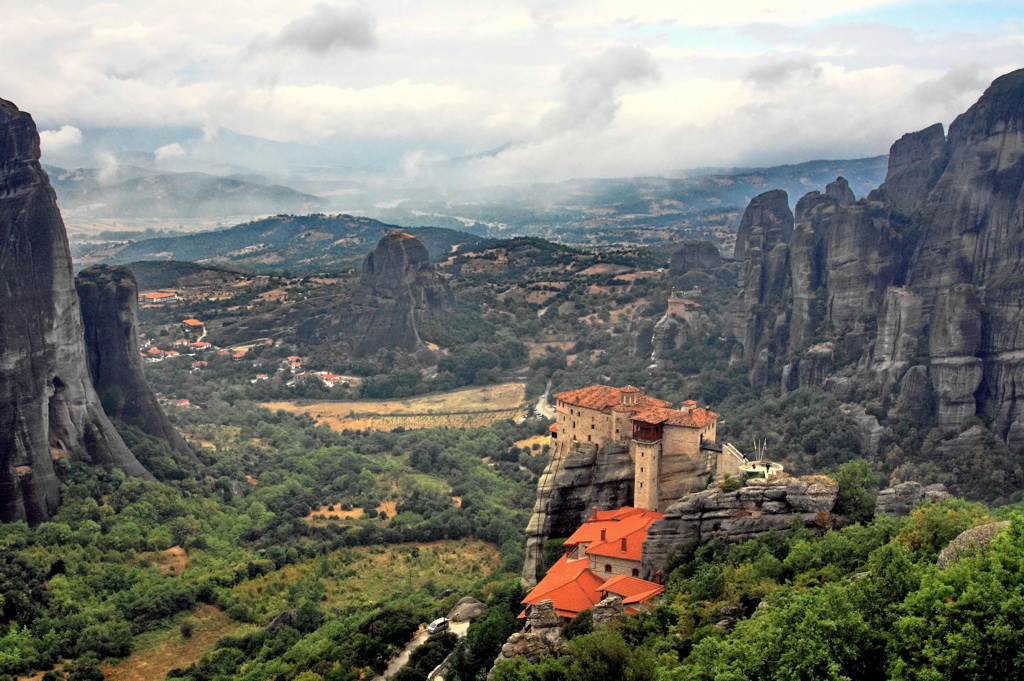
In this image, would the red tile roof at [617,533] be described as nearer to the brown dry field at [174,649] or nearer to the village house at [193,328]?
the brown dry field at [174,649]

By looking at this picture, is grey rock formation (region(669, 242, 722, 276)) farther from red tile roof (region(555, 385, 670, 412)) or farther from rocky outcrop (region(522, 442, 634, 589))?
rocky outcrop (region(522, 442, 634, 589))

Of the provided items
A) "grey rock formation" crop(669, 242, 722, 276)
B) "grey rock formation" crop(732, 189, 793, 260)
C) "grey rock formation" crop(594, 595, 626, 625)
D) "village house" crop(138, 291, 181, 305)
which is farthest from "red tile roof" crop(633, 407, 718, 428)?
"village house" crop(138, 291, 181, 305)

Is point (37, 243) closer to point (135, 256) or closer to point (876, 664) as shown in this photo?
point (876, 664)

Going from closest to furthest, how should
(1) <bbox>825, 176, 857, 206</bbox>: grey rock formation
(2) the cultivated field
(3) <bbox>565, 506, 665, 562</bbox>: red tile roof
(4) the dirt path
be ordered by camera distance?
(3) <bbox>565, 506, 665, 562</bbox>: red tile roof, (4) the dirt path, (2) the cultivated field, (1) <bbox>825, 176, 857, 206</bbox>: grey rock formation

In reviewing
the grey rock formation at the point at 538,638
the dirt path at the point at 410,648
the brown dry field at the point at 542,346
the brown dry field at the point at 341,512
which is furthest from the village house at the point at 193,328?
the grey rock formation at the point at 538,638

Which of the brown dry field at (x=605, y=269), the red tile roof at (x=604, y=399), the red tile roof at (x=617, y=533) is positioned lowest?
the red tile roof at (x=617, y=533)

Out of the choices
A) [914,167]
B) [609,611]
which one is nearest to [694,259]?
[914,167]
